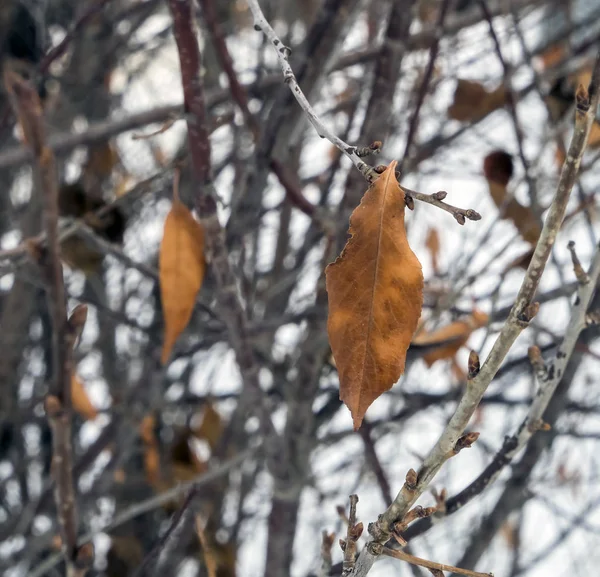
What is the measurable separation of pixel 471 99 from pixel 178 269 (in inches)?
21.7

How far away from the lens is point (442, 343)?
84cm

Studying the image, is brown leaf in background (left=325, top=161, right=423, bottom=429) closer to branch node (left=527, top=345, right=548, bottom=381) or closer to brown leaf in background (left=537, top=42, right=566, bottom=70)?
branch node (left=527, top=345, right=548, bottom=381)

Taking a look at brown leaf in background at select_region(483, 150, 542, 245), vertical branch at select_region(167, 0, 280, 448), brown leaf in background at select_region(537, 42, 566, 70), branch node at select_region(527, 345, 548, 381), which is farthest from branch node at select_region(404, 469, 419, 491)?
brown leaf in background at select_region(537, 42, 566, 70)

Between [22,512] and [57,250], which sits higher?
[22,512]

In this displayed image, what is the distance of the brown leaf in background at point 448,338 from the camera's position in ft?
2.72

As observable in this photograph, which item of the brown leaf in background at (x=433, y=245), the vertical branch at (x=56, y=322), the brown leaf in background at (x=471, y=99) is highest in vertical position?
the brown leaf in background at (x=433, y=245)

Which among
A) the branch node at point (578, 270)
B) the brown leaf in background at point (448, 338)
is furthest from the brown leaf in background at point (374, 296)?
the brown leaf in background at point (448, 338)

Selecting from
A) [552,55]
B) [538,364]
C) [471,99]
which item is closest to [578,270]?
[538,364]

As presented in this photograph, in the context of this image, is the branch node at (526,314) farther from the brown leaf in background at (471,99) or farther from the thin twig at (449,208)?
the brown leaf in background at (471,99)

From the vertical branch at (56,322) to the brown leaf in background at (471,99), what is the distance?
63 centimetres

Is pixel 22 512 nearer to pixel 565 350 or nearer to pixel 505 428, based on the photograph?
pixel 505 428

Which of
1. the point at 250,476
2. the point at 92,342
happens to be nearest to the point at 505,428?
the point at 250,476

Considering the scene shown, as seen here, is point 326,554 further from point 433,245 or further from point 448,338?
point 433,245

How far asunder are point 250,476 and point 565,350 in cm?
113
